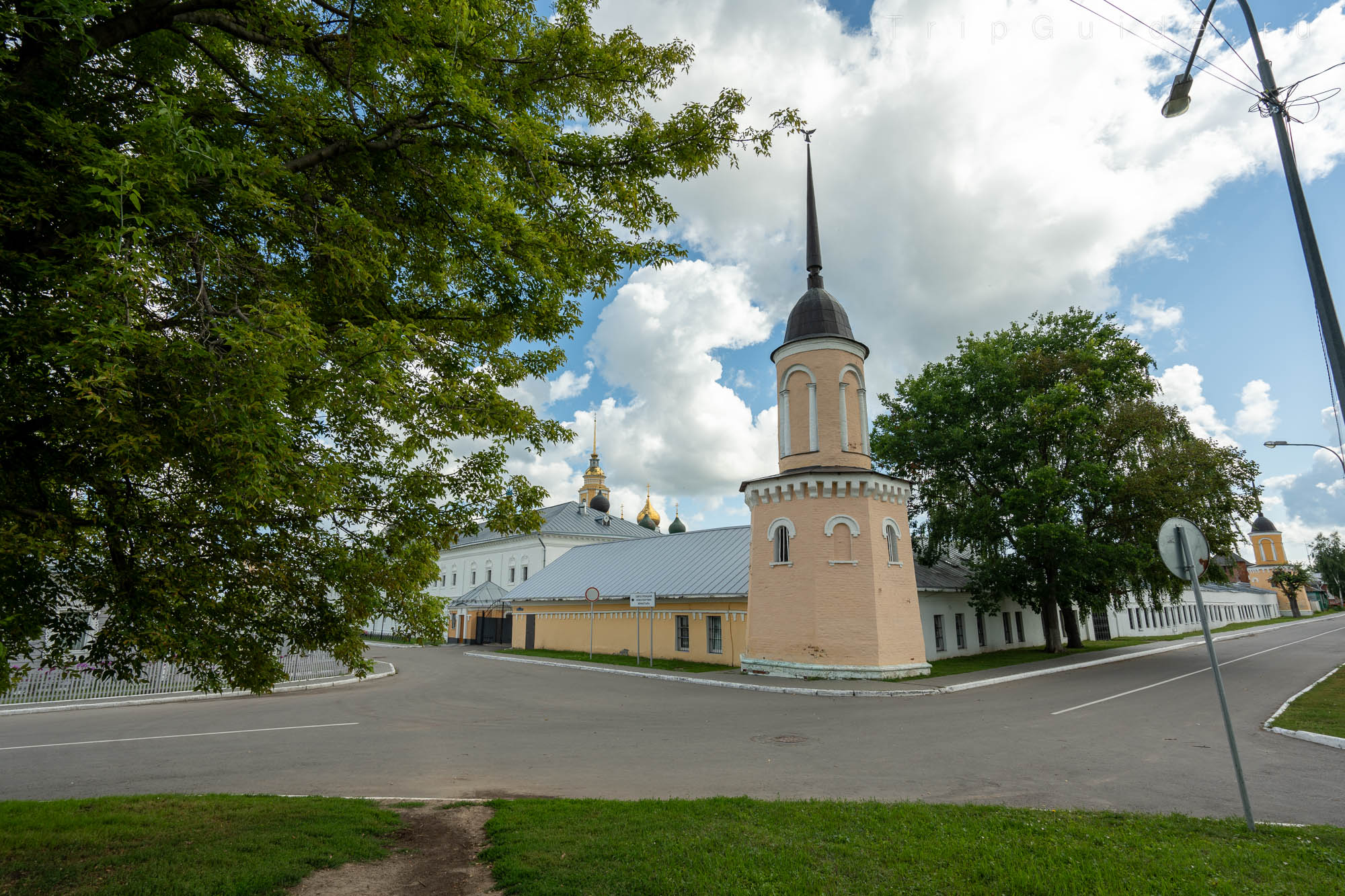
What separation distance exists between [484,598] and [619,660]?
17057 mm

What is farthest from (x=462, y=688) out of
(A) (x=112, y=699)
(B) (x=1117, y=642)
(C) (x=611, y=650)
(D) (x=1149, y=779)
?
(B) (x=1117, y=642)

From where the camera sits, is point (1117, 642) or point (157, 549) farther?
point (1117, 642)

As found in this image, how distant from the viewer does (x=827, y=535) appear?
19938mm

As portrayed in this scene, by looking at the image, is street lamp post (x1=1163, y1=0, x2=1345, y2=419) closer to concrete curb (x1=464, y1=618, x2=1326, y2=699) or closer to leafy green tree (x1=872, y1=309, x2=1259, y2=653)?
concrete curb (x1=464, y1=618, x2=1326, y2=699)

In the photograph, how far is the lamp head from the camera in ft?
25.2

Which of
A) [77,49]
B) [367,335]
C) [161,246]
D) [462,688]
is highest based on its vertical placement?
[77,49]

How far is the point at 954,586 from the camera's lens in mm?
28625

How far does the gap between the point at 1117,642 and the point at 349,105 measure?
44983mm

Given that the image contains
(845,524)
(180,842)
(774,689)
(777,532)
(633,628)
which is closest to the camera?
(180,842)

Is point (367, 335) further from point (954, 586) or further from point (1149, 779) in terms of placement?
point (954, 586)

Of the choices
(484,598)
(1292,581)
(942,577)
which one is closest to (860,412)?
(942,577)

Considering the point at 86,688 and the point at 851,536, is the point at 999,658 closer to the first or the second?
the point at 851,536

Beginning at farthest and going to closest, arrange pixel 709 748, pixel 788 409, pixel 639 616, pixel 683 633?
pixel 639 616 → pixel 683 633 → pixel 788 409 → pixel 709 748

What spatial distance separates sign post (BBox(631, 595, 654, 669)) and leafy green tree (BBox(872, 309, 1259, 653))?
41.3ft
